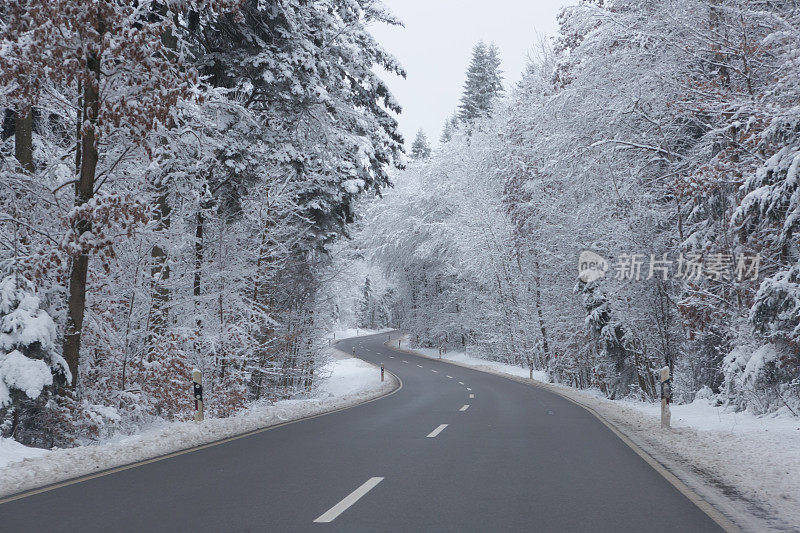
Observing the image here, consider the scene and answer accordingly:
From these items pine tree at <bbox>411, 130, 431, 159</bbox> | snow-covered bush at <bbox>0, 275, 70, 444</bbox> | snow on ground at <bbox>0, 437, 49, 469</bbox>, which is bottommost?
snow on ground at <bbox>0, 437, 49, 469</bbox>

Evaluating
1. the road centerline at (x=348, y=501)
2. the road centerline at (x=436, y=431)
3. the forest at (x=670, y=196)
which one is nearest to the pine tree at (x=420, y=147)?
the forest at (x=670, y=196)

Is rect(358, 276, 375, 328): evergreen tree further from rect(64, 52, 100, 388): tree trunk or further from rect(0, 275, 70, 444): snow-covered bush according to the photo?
rect(0, 275, 70, 444): snow-covered bush

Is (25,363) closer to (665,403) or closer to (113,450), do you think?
(113,450)

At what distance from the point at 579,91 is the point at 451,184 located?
30.0 m

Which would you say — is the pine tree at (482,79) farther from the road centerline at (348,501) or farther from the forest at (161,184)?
the road centerline at (348,501)

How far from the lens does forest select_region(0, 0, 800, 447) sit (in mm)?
9797

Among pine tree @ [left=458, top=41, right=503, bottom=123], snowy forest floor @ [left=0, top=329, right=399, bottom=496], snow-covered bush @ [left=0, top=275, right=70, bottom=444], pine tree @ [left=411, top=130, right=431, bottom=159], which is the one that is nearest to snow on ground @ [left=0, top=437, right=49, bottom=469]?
snowy forest floor @ [left=0, top=329, right=399, bottom=496]

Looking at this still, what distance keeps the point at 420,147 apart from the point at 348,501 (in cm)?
7463

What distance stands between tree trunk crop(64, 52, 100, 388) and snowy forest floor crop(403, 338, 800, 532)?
30.0 feet

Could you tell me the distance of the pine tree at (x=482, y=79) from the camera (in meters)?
61.7

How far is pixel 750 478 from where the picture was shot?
25.8ft

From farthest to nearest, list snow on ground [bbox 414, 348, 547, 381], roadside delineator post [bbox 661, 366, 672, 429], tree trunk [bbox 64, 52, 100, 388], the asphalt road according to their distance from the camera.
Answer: snow on ground [bbox 414, 348, 547, 381] → roadside delineator post [bbox 661, 366, 672, 429] → tree trunk [bbox 64, 52, 100, 388] → the asphalt road

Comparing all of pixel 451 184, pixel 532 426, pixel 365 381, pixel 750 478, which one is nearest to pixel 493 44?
pixel 451 184

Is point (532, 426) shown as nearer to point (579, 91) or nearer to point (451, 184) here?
point (579, 91)
